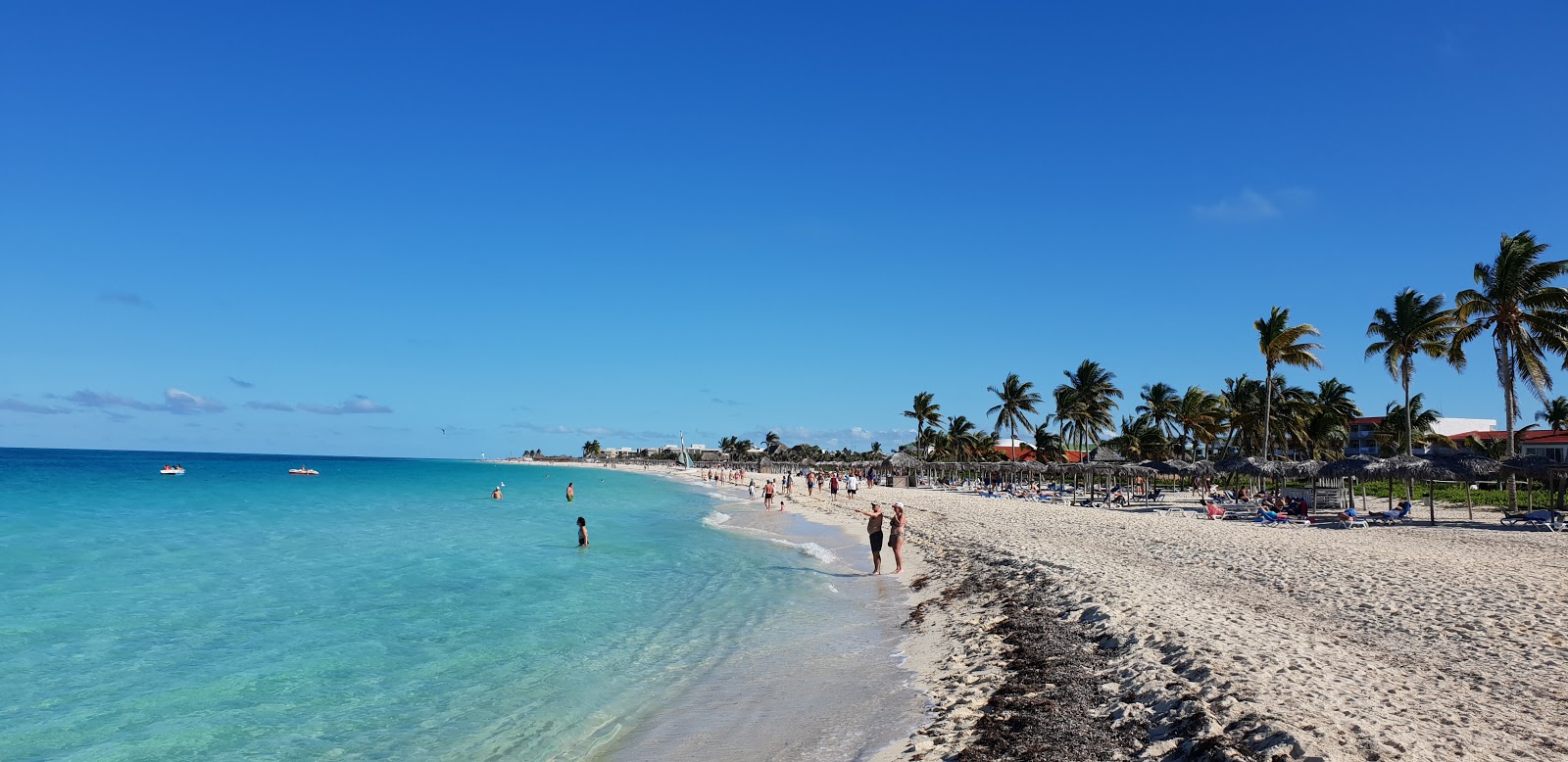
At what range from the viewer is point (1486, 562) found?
1238 cm

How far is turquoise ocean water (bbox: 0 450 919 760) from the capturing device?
21.6ft

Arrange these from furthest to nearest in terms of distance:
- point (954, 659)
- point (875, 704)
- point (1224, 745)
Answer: point (954, 659)
point (875, 704)
point (1224, 745)

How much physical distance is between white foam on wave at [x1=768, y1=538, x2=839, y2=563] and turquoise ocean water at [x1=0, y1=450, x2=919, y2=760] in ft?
0.62

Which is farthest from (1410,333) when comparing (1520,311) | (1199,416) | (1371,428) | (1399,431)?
(1371,428)

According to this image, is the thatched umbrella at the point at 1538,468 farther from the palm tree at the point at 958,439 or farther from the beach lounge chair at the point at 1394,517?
the palm tree at the point at 958,439

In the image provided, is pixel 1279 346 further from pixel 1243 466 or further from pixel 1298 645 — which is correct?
pixel 1298 645

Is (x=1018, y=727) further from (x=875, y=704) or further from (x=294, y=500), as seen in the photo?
(x=294, y=500)

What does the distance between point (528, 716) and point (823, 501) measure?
33.4 meters

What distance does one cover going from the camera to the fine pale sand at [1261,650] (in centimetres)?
485

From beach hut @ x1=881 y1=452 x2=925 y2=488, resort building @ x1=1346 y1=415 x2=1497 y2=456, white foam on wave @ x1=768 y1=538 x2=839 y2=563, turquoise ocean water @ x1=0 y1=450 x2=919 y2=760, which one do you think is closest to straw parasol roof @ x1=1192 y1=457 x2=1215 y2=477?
turquoise ocean water @ x1=0 y1=450 x2=919 y2=760

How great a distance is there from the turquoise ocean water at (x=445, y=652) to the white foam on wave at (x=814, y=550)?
0.19 m

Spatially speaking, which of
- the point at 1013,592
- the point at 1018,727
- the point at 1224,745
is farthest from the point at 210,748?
the point at 1013,592

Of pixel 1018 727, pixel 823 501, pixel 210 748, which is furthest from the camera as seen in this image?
pixel 823 501

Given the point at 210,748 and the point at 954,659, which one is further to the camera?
the point at 954,659
